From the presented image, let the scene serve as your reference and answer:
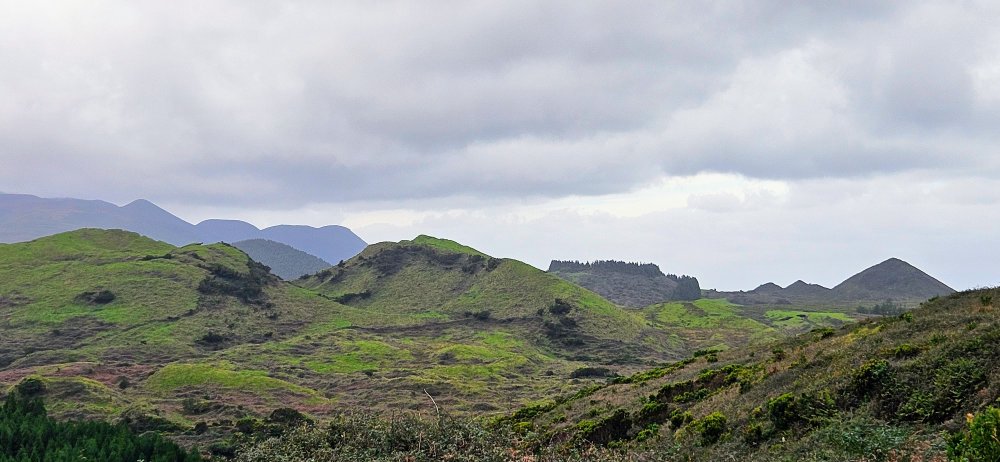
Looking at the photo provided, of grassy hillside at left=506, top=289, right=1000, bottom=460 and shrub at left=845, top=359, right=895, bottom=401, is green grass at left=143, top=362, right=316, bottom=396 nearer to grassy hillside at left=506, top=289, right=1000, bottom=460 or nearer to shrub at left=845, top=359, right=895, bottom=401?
grassy hillside at left=506, top=289, right=1000, bottom=460

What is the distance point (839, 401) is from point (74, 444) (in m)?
38.3

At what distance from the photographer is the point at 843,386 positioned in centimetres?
1842

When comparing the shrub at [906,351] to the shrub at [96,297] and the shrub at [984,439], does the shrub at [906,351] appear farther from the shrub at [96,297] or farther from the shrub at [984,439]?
the shrub at [96,297]

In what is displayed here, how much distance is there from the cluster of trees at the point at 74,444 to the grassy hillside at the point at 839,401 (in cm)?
2054

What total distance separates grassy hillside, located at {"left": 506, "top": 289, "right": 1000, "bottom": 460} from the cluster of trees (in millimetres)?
20539

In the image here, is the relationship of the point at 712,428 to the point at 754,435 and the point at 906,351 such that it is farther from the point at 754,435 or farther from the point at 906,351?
the point at 906,351

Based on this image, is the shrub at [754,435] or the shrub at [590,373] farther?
the shrub at [590,373]

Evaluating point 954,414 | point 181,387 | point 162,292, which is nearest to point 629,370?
point 181,387

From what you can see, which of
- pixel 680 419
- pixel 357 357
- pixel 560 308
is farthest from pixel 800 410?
pixel 560 308

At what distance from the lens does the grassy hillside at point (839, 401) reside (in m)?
14.1

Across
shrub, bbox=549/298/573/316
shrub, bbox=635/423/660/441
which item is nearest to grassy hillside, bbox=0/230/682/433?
shrub, bbox=549/298/573/316

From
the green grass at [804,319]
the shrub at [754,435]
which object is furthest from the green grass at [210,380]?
the green grass at [804,319]

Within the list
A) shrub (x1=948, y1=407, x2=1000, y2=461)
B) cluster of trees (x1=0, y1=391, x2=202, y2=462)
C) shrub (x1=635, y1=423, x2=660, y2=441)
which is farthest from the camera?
cluster of trees (x1=0, y1=391, x2=202, y2=462)

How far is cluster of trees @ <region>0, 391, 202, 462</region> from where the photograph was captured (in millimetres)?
29469
